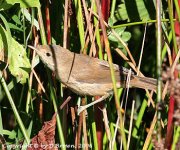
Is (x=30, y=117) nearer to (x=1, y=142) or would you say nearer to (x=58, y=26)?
(x=1, y=142)

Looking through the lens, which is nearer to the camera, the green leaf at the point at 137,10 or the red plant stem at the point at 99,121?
the red plant stem at the point at 99,121

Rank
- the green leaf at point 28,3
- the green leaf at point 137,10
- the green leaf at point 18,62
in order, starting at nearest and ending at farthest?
the green leaf at point 28,3
the green leaf at point 18,62
the green leaf at point 137,10

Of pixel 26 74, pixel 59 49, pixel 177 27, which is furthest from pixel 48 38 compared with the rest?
pixel 177 27

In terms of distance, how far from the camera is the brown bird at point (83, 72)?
6.75ft

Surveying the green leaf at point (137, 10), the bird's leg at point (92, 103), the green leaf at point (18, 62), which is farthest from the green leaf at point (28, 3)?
the green leaf at point (137, 10)

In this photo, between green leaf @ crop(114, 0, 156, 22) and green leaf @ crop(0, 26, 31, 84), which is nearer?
green leaf @ crop(0, 26, 31, 84)

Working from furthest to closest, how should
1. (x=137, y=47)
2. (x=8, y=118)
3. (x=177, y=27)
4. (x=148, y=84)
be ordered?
1. (x=8, y=118)
2. (x=137, y=47)
3. (x=148, y=84)
4. (x=177, y=27)

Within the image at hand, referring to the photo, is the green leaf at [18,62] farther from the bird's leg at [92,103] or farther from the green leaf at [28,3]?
the bird's leg at [92,103]

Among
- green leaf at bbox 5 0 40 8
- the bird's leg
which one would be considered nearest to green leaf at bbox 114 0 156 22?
the bird's leg

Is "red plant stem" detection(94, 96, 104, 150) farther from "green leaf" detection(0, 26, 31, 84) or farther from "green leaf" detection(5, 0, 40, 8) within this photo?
"green leaf" detection(5, 0, 40, 8)

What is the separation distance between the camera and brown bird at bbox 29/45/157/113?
206cm

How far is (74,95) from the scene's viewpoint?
2.23 metres

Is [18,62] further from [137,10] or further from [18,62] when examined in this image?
[137,10]

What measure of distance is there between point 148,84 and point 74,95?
40cm
